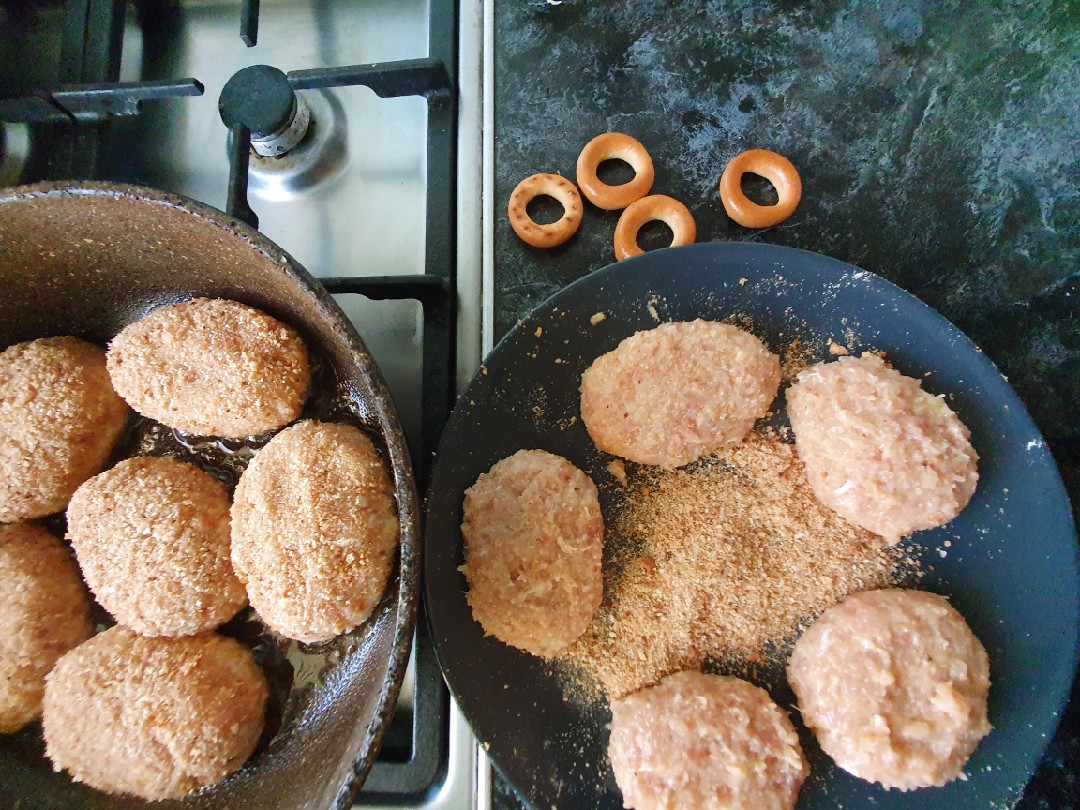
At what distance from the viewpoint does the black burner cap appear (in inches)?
40.2

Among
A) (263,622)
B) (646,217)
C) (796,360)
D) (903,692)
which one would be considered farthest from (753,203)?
(263,622)

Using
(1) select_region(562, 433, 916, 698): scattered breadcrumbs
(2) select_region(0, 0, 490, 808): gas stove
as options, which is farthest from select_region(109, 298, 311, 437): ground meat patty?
(1) select_region(562, 433, 916, 698): scattered breadcrumbs

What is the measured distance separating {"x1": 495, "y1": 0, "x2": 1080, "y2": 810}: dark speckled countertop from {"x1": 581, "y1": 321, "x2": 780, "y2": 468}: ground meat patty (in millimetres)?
267

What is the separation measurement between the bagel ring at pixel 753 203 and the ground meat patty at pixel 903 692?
0.65 meters

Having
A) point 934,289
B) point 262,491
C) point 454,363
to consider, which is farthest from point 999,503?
point 262,491

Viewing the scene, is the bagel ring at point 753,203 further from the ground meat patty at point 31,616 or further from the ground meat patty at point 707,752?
the ground meat patty at point 31,616

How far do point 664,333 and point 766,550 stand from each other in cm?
36

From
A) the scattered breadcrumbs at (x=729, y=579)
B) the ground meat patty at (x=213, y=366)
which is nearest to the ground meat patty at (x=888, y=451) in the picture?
the scattered breadcrumbs at (x=729, y=579)

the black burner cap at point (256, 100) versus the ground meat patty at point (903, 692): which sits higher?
the black burner cap at point (256, 100)

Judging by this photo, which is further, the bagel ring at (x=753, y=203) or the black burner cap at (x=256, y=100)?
the bagel ring at (x=753, y=203)

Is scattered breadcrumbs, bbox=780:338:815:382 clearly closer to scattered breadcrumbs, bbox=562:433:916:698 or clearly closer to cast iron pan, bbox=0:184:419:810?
scattered breadcrumbs, bbox=562:433:916:698

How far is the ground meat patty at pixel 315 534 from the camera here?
83 cm

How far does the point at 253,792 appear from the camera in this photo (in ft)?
2.99

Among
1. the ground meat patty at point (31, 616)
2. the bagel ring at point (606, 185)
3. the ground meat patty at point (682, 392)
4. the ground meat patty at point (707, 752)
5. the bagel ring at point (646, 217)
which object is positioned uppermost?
the bagel ring at point (606, 185)
